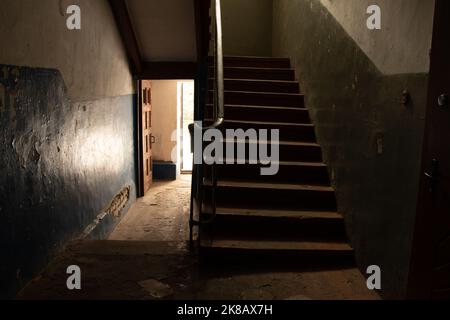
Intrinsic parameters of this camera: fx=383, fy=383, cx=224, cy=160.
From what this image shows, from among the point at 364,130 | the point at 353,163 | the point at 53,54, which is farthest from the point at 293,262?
the point at 53,54

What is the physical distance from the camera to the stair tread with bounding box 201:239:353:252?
2812mm

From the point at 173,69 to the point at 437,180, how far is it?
4.90m

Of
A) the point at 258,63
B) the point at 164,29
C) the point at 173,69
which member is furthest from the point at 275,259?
the point at 173,69

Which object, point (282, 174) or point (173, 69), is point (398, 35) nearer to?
point (282, 174)

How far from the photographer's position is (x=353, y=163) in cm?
288

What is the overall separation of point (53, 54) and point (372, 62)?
2.37 meters

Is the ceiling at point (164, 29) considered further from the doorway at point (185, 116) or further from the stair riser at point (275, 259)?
the stair riser at point (275, 259)

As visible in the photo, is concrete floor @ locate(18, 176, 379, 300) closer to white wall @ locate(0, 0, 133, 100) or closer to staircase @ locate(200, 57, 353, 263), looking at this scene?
staircase @ locate(200, 57, 353, 263)

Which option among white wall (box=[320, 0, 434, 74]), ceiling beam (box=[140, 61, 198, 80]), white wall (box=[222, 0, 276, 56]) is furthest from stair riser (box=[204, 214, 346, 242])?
white wall (box=[222, 0, 276, 56])

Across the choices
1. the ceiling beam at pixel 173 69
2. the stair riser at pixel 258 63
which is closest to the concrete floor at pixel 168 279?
the stair riser at pixel 258 63

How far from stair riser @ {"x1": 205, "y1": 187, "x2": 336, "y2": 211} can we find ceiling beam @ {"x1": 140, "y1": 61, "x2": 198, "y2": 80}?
317cm

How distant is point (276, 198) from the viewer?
3322mm

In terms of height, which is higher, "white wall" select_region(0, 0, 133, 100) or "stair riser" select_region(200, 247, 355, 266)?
"white wall" select_region(0, 0, 133, 100)

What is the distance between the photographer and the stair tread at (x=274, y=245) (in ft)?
9.23
